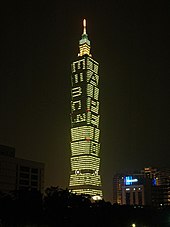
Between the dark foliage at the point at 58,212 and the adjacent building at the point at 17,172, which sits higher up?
the adjacent building at the point at 17,172

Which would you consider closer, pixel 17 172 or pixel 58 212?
pixel 58 212

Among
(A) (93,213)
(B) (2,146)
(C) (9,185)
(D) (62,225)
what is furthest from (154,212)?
(B) (2,146)

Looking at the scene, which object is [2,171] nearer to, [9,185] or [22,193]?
[9,185]

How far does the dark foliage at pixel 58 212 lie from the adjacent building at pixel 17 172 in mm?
55648

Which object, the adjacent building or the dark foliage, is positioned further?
the adjacent building

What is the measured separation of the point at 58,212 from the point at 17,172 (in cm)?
8072

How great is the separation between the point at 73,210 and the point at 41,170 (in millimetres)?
90148

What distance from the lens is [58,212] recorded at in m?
94.0

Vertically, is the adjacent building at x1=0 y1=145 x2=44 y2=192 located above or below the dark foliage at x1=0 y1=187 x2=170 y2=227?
above

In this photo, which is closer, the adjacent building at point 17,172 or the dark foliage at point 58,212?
the dark foliage at point 58,212

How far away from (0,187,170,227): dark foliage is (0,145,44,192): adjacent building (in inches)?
2191

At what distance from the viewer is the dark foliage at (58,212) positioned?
300 ft

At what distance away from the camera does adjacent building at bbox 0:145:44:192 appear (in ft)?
540

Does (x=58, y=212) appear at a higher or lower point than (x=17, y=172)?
lower
